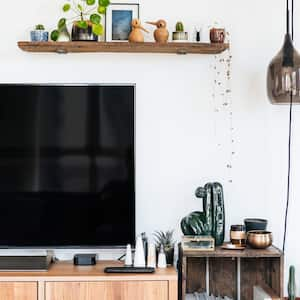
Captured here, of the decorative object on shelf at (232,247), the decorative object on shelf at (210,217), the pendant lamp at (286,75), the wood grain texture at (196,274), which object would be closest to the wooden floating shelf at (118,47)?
the pendant lamp at (286,75)

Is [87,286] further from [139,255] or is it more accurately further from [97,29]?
[97,29]

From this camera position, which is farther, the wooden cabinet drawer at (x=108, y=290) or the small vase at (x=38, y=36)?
the small vase at (x=38, y=36)

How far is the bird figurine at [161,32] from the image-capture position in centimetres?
311

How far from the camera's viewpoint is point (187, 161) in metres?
3.23

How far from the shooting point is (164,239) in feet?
10.1

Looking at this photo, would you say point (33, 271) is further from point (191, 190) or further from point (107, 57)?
point (107, 57)

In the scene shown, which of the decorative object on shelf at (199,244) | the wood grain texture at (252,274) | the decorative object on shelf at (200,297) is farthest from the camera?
the wood grain texture at (252,274)

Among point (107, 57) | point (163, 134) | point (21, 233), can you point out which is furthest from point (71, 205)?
point (107, 57)

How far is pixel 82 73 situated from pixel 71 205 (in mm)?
729

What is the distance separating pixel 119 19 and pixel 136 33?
186 millimetres

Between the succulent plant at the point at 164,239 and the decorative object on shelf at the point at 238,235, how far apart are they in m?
0.32

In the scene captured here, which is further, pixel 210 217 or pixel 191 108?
pixel 191 108

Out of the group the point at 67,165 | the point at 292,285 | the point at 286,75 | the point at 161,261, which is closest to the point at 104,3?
the point at 67,165

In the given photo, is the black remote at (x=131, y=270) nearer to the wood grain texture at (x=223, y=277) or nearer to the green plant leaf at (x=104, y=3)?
the wood grain texture at (x=223, y=277)
